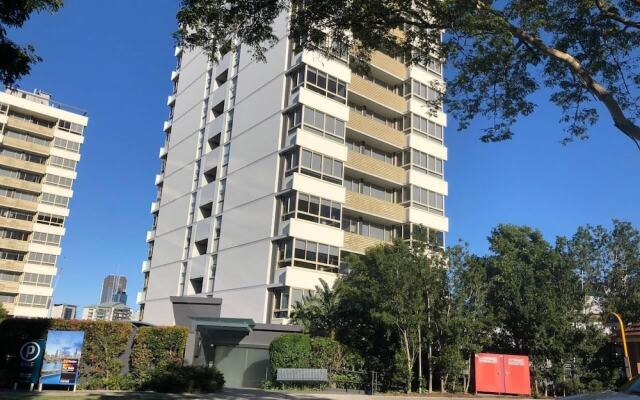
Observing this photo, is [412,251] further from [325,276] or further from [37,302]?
[37,302]

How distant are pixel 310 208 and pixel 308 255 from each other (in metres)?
3.22

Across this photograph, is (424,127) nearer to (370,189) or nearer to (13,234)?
(370,189)

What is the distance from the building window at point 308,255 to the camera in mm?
35281

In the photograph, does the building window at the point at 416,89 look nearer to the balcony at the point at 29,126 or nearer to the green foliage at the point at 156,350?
the green foliage at the point at 156,350

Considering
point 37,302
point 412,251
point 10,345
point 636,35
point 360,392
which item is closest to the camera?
point 636,35

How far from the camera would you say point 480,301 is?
93.5ft

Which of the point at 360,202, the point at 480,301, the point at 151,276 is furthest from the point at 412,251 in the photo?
the point at 151,276

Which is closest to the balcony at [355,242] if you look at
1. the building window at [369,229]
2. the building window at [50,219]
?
the building window at [369,229]

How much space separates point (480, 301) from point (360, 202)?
46.5 ft

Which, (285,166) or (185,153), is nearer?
(285,166)

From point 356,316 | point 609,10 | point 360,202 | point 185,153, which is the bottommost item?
point 356,316

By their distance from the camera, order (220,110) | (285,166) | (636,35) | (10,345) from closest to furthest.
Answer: (636,35), (10,345), (285,166), (220,110)

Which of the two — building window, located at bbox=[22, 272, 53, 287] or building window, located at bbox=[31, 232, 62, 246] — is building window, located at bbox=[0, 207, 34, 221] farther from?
building window, located at bbox=[22, 272, 53, 287]

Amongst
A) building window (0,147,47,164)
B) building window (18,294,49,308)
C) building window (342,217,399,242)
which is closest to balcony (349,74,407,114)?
building window (342,217,399,242)
